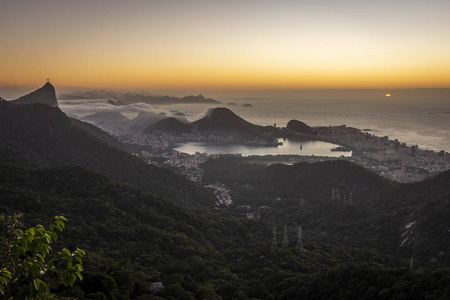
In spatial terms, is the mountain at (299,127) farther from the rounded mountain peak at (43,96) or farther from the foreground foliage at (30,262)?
the foreground foliage at (30,262)

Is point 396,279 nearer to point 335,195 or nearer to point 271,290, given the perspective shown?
point 271,290

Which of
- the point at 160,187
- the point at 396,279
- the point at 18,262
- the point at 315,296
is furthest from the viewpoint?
the point at 160,187

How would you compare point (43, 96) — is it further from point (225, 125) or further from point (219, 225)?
point (219, 225)

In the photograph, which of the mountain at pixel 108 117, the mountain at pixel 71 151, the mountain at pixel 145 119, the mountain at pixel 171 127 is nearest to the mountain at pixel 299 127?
the mountain at pixel 171 127

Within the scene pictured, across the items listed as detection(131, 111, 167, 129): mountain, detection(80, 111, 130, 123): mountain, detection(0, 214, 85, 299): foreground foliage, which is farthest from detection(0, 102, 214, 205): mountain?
detection(80, 111, 130, 123): mountain

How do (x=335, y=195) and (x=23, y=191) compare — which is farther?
(x=335, y=195)

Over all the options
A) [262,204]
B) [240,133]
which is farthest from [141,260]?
[240,133]

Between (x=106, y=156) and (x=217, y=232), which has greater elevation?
(x=106, y=156)
